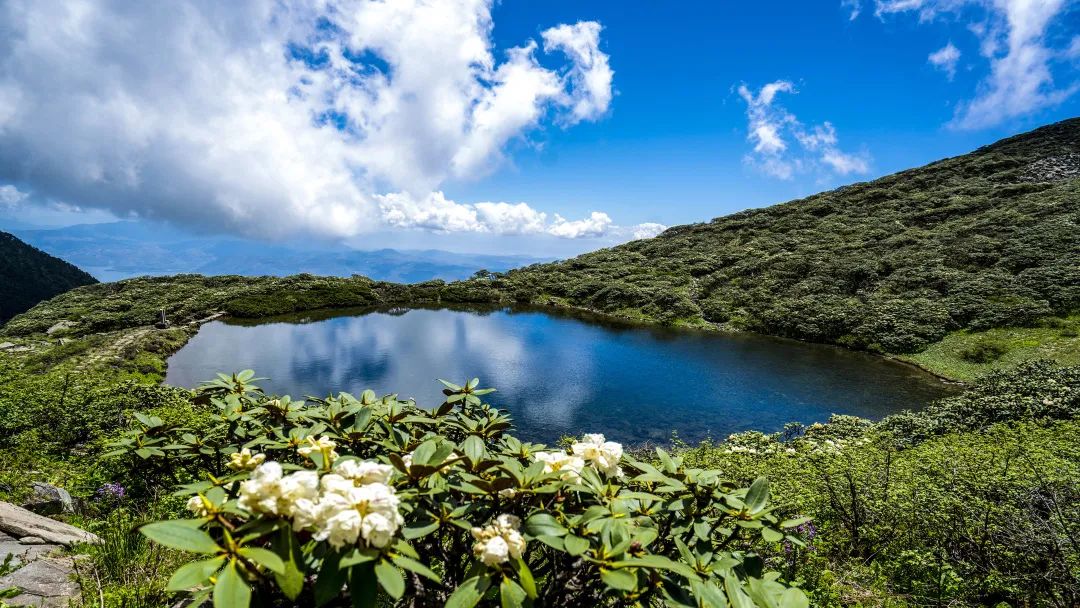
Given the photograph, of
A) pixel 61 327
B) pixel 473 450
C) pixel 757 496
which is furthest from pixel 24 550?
pixel 61 327

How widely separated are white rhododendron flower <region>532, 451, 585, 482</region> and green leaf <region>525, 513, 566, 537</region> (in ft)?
0.87

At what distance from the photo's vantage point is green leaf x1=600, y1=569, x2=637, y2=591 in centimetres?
166

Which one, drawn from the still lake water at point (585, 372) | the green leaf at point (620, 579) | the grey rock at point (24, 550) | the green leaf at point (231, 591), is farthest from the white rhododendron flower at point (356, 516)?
the still lake water at point (585, 372)

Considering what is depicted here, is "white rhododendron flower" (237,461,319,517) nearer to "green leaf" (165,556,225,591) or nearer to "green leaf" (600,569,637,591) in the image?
"green leaf" (165,556,225,591)

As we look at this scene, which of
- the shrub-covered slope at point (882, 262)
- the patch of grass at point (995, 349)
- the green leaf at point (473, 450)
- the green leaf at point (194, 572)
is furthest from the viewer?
the shrub-covered slope at point (882, 262)

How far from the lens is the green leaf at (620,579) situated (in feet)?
5.45

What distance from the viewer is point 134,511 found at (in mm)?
5047

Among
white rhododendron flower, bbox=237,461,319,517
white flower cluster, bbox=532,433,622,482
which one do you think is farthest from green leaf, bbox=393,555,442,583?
white flower cluster, bbox=532,433,622,482

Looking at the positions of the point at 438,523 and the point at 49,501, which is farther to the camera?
the point at 49,501

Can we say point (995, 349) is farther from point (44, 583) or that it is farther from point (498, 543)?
point (44, 583)

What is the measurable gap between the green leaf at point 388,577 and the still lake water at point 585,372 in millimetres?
12209

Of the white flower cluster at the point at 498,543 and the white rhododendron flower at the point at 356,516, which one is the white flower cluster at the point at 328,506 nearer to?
the white rhododendron flower at the point at 356,516

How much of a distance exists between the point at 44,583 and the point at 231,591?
11.9 ft

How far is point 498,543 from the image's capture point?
173 cm
